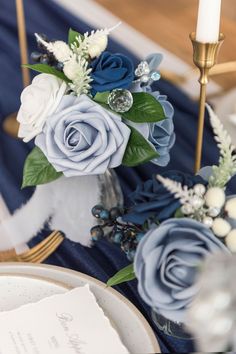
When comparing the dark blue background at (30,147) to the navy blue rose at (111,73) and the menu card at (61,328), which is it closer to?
the menu card at (61,328)

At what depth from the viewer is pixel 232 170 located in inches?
22.0

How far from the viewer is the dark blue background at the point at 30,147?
75 cm

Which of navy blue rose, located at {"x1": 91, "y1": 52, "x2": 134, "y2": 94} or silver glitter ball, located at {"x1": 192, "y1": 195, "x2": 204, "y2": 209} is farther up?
navy blue rose, located at {"x1": 91, "y1": 52, "x2": 134, "y2": 94}

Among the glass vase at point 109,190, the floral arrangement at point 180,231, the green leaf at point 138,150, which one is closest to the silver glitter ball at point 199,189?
the floral arrangement at point 180,231

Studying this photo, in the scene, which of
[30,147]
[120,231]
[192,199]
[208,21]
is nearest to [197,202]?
[192,199]

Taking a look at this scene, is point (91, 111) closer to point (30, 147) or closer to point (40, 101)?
point (40, 101)

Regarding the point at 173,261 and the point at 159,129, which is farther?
the point at 159,129

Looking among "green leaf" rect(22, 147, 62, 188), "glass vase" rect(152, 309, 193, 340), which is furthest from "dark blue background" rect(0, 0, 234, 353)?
"green leaf" rect(22, 147, 62, 188)

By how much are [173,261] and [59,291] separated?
0.65 feet

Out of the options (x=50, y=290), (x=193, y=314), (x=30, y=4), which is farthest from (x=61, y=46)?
(x=30, y=4)

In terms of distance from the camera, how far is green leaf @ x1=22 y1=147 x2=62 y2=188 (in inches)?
28.5

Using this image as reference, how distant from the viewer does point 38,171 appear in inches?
28.7

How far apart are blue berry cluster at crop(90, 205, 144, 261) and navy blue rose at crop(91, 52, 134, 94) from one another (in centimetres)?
14

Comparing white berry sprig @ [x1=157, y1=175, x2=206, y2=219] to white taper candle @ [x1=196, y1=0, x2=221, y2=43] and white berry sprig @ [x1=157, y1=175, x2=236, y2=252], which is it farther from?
white taper candle @ [x1=196, y1=0, x2=221, y2=43]
